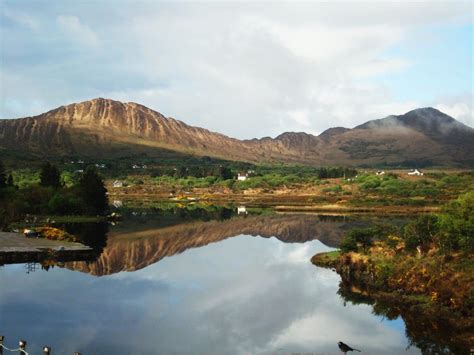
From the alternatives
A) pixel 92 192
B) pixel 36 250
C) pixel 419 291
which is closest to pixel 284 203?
pixel 92 192

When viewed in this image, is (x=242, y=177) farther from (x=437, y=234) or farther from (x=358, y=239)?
(x=437, y=234)

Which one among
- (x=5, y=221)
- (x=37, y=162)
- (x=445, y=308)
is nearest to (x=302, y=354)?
(x=445, y=308)

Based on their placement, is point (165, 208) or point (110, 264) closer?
point (110, 264)

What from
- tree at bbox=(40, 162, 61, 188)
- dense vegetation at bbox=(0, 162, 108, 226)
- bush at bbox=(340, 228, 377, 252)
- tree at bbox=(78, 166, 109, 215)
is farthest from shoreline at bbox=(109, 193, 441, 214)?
bush at bbox=(340, 228, 377, 252)

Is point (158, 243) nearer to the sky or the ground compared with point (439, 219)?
nearer to the ground

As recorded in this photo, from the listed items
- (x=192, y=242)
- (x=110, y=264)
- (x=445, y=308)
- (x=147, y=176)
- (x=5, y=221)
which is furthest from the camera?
(x=147, y=176)

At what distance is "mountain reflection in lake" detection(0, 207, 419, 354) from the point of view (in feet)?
97.8

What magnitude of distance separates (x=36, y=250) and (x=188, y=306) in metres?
20.0

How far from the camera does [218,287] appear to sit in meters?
45.0

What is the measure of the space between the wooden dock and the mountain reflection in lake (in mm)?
1789

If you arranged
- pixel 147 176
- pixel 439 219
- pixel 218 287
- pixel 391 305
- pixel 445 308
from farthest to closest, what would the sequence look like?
pixel 147 176
pixel 218 287
pixel 439 219
pixel 391 305
pixel 445 308

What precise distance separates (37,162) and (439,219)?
177 metres

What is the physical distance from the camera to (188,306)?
38219mm

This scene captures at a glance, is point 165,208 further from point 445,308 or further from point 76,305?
point 445,308
